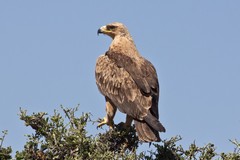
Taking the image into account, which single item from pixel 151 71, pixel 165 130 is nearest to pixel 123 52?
pixel 151 71

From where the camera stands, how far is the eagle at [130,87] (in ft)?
29.3

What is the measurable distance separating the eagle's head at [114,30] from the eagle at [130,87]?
12.4 inches

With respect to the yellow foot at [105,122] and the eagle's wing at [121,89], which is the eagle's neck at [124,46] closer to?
the eagle's wing at [121,89]

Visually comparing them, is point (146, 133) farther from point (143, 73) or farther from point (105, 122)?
point (143, 73)

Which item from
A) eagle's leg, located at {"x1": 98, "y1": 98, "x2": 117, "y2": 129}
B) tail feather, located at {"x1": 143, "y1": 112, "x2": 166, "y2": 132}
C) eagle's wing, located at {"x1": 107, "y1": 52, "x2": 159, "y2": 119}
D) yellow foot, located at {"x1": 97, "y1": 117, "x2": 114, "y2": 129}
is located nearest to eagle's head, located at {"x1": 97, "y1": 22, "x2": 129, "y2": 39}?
eagle's wing, located at {"x1": 107, "y1": 52, "x2": 159, "y2": 119}

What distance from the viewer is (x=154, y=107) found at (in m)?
9.32

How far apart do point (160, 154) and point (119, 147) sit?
2.24ft

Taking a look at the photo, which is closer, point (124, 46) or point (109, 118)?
point (109, 118)

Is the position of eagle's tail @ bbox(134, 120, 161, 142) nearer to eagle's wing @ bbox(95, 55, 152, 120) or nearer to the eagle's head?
eagle's wing @ bbox(95, 55, 152, 120)

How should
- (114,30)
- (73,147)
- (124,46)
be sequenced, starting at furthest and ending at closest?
1. (114,30)
2. (124,46)
3. (73,147)

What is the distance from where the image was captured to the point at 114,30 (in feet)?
38.0

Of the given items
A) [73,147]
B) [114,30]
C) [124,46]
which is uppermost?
[114,30]

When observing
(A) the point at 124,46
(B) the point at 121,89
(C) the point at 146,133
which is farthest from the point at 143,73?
(C) the point at 146,133

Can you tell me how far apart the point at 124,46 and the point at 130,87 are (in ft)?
4.62
